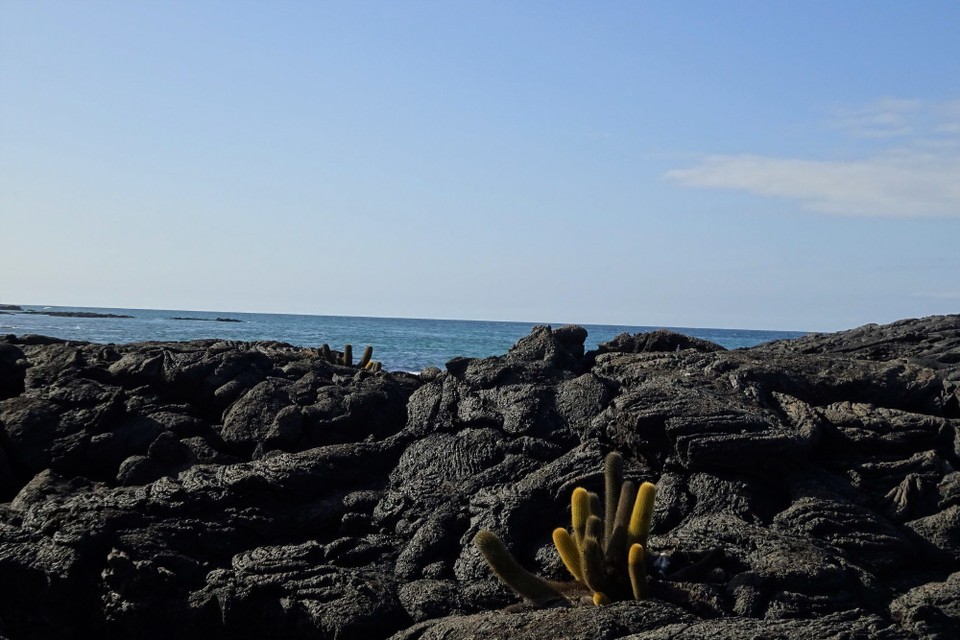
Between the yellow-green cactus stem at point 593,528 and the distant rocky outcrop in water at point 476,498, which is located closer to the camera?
the yellow-green cactus stem at point 593,528

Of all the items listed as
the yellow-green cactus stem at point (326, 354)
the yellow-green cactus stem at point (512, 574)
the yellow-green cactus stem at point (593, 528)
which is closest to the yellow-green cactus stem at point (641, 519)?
the yellow-green cactus stem at point (593, 528)

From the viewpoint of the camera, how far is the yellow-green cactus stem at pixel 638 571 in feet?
30.8

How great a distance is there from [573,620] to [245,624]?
390cm

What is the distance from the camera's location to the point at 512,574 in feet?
32.4

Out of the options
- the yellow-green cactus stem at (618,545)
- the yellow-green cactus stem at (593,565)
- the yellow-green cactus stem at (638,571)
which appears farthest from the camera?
the yellow-green cactus stem at (618,545)

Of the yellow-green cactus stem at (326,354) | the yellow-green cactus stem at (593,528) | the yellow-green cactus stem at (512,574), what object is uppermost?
the yellow-green cactus stem at (326,354)

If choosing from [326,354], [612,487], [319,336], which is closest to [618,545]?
[612,487]

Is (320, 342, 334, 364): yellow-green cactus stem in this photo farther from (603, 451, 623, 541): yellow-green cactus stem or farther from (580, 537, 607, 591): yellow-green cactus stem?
(580, 537, 607, 591): yellow-green cactus stem

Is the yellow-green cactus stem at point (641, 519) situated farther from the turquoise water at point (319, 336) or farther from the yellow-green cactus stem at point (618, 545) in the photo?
the turquoise water at point (319, 336)

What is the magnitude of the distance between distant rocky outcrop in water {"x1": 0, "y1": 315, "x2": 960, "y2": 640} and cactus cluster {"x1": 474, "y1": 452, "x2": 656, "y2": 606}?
42 cm

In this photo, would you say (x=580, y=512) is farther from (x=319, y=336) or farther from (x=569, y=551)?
(x=319, y=336)

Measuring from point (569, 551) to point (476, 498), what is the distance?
8.20 feet

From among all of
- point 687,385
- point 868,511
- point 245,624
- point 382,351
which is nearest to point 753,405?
point 687,385

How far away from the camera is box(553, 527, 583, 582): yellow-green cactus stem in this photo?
32.6ft
